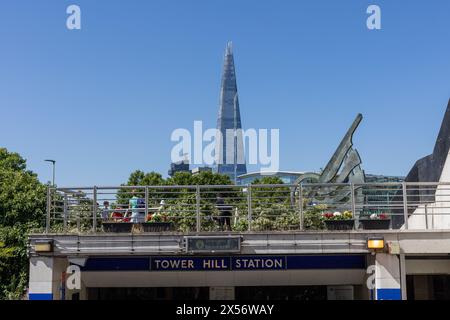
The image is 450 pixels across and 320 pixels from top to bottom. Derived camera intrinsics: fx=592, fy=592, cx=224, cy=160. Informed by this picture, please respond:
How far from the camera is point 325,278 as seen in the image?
50.3ft

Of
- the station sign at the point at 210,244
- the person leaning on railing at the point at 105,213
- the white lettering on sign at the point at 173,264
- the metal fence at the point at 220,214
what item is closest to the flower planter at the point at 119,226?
the metal fence at the point at 220,214

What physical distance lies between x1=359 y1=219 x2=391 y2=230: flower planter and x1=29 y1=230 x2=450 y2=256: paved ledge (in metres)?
0.32

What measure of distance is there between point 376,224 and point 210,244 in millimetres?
3904

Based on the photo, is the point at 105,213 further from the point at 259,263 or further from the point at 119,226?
the point at 259,263

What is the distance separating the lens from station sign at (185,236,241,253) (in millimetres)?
13375

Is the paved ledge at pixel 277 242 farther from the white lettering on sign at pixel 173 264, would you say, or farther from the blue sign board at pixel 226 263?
the white lettering on sign at pixel 173 264

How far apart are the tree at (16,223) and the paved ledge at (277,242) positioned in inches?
351

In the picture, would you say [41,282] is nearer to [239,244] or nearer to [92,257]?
[92,257]

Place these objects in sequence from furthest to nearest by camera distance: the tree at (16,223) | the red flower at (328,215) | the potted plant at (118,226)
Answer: the tree at (16,223) → the red flower at (328,215) → the potted plant at (118,226)

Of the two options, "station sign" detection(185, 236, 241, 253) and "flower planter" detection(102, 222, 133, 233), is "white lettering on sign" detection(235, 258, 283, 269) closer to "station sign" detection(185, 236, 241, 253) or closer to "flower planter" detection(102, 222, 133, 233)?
"station sign" detection(185, 236, 241, 253)

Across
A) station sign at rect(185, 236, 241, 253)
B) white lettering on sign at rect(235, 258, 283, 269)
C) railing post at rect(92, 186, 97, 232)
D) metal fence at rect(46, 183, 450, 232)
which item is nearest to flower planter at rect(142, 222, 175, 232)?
metal fence at rect(46, 183, 450, 232)

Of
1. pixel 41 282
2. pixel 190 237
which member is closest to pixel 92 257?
pixel 41 282

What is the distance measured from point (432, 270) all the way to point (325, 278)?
108 inches

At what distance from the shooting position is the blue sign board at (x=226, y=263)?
14.7 metres
